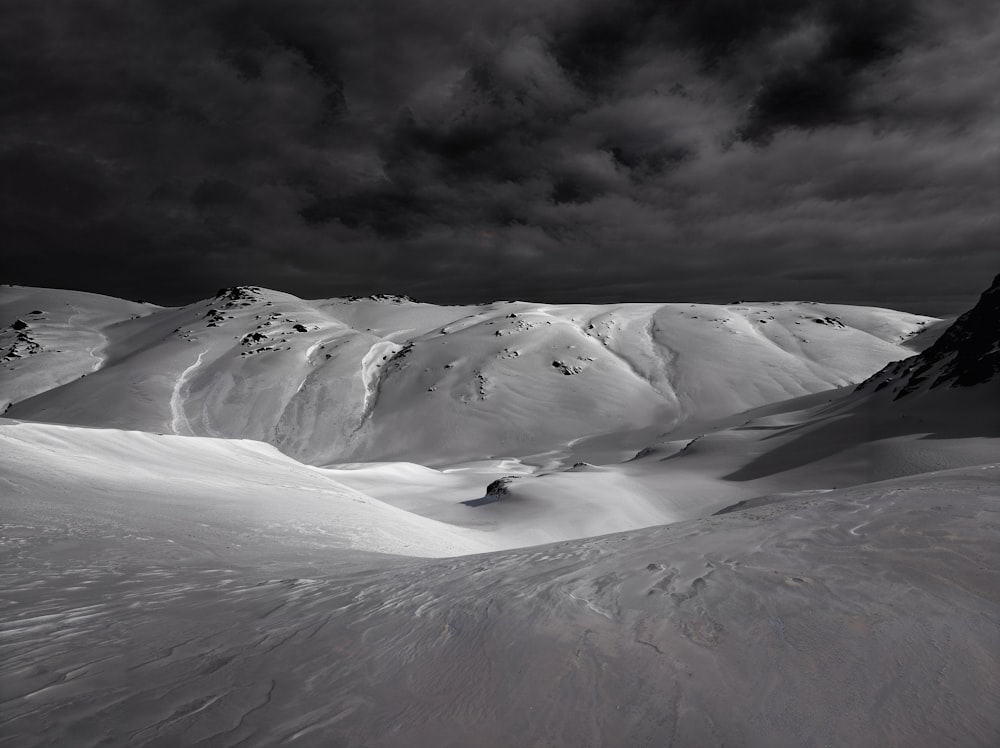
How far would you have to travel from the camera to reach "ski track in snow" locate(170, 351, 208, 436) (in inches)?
2052

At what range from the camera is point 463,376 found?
63.0 m

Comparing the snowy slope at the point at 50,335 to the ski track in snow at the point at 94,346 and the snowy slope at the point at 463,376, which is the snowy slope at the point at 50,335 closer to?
the ski track in snow at the point at 94,346

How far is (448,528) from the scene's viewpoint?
46.1ft

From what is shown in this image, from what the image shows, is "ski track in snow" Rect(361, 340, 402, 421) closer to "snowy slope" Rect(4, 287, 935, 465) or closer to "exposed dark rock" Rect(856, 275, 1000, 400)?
"snowy slope" Rect(4, 287, 935, 465)

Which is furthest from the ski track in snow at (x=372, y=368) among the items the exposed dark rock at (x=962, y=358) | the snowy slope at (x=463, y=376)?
the exposed dark rock at (x=962, y=358)

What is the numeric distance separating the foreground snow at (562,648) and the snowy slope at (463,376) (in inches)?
1789

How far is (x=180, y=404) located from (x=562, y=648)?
64.1 metres

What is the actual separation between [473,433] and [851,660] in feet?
171

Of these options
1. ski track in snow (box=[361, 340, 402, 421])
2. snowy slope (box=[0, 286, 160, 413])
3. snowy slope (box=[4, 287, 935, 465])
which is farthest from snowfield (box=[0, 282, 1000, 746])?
snowy slope (box=[0, 286, 160, 413])

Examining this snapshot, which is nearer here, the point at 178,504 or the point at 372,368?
the point at 178,504

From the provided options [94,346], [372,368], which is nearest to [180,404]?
[372,368]

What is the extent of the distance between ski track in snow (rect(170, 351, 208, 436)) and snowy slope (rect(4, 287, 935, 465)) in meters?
0.21

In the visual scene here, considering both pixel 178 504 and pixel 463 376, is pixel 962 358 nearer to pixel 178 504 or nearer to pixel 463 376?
pixel 178 504

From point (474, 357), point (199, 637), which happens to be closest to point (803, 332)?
point (474, 357)
